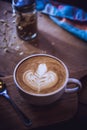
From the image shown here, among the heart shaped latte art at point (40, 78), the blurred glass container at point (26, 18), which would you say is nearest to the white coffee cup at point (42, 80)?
the heart shaped latte art at point (40, 78)

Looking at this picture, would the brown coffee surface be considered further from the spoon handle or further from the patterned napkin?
the patterned napkin

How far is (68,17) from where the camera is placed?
3.19ft

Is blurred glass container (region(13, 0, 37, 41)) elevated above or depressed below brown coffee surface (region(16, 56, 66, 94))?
above

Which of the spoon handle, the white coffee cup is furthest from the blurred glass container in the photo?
the spoon handle

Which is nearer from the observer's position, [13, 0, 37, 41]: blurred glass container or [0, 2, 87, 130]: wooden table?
[0, 2, 87, 130]: wooden table

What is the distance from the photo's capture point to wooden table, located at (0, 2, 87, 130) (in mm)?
738

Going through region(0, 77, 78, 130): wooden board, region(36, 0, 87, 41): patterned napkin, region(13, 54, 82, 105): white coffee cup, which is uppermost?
region(36, 0, 87, 41): patterned napkin

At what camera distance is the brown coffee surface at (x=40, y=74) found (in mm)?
723

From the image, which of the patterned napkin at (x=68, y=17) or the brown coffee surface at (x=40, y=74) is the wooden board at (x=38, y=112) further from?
the patterned napkin at (x=68, y=17)

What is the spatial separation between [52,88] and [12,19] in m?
0.37

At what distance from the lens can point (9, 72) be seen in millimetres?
837

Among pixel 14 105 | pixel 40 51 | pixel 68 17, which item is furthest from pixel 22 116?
pixel 68 17

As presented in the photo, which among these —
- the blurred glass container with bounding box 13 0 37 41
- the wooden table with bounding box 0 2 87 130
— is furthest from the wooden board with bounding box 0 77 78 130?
the blurred glass container with bounding box 13 0 37 41

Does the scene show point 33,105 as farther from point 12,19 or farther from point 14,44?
point 12,19
